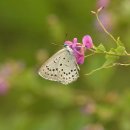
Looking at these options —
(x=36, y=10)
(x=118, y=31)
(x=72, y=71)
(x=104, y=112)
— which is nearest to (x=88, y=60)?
(x=118, y=31)

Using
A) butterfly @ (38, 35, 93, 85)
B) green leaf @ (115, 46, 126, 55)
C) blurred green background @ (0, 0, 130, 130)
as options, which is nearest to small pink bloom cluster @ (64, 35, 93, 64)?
butterfly @ (38, 35, 93, 85)

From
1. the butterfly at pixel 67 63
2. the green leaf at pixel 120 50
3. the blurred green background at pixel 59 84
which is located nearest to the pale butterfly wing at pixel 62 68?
the butterfly at pixel 67 63

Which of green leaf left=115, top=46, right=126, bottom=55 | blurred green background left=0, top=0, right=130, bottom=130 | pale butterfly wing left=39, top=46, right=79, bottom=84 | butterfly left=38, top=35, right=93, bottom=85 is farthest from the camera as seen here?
blurred green background left=0, top=0, right=130, bottom=130

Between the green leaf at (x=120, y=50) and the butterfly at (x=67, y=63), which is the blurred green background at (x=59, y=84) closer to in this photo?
the butterfly at (x=67, y=63)

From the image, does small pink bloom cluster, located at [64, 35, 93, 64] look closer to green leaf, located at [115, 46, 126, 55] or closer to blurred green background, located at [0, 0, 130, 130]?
green leaf, located at [115, 46, 126, 55]

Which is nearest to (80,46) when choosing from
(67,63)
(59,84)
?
(67,63)

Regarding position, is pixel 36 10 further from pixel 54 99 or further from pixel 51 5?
pixel 54 99
